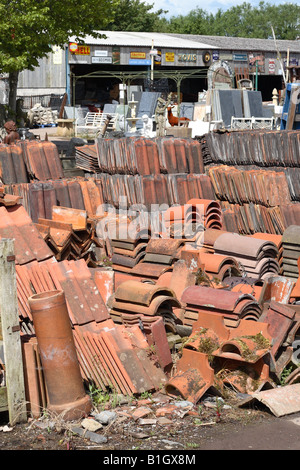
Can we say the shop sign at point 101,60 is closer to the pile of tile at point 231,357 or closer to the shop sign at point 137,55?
the shop sign at point 137,55

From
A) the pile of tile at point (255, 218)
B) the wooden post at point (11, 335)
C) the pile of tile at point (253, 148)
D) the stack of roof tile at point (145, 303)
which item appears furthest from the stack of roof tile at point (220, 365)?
the pile of tile at point (253, 148)

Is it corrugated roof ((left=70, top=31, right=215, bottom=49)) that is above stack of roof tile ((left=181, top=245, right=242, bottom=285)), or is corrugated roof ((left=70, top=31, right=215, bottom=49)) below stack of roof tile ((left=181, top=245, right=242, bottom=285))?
above

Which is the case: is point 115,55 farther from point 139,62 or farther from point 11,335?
point 11,335

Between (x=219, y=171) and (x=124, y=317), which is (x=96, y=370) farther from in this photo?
(x=219, y=171)

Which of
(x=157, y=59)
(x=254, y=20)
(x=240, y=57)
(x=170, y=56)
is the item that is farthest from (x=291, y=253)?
(x=254, y=20)

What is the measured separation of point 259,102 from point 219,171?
1901 centimetres

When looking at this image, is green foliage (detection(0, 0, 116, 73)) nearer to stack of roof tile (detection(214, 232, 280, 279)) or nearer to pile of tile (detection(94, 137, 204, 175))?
pile of tile (detection(94, 137, 204, 175))

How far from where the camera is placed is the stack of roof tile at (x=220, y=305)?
819 centimetres

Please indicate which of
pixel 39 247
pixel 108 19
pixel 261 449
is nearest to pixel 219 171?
pixel 39 247

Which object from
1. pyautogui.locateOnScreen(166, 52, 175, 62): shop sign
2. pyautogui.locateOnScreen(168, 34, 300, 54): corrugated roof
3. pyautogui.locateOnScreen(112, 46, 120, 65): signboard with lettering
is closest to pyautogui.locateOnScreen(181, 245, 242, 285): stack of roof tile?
pyautogui.locateOnScreen(112, 46, 120, 65): signboard with lettering

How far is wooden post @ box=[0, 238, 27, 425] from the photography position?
6.08m

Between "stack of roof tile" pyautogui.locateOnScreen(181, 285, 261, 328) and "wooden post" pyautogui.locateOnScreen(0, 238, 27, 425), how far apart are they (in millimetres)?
2903

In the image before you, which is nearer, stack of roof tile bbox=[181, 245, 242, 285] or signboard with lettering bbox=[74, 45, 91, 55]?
stack of roof tile bbox=[181, 245, 242, 285]

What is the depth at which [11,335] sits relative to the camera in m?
6.11
